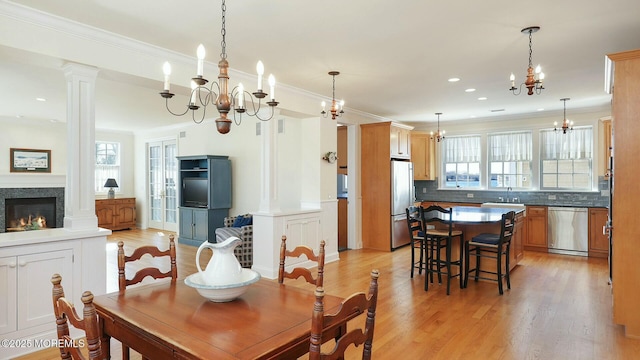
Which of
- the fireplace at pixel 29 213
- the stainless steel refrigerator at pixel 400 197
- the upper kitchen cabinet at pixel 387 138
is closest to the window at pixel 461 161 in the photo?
the stainless steel refrigerator at pixel 400 197

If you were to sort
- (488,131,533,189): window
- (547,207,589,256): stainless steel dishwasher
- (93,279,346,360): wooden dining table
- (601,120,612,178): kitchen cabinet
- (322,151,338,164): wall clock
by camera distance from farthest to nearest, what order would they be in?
1. (488,131,533,189): window
2. (547,207,589,256): stainless steel dishwasher
3. (601,120,612,178): kitchen cabinet
4. (322,151,338,164): wall clock
5. (93,279,346,360): wooden dining table

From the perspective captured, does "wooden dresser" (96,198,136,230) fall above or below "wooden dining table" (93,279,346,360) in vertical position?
below

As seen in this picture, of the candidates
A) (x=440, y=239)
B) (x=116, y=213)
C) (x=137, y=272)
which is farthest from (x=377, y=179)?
(x=116, y=213)

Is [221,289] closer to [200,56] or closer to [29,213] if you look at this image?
[200,56]

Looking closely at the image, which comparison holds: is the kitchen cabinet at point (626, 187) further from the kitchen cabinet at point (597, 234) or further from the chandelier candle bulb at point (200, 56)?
the kitchen cabinet at point (597, 234)

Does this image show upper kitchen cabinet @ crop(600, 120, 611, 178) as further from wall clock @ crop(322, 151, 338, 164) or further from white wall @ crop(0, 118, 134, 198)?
white wall @ crop(0, 118, 134, 198)

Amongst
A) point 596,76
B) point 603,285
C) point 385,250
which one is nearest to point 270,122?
point 385,250

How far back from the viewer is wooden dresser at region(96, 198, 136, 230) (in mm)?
9238

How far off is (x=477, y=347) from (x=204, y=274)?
7.66 ft

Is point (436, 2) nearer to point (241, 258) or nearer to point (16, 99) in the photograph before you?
point (241, 258)

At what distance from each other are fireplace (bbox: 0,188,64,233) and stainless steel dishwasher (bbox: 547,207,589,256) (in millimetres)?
10084

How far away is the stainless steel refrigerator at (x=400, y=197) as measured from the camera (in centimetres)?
695

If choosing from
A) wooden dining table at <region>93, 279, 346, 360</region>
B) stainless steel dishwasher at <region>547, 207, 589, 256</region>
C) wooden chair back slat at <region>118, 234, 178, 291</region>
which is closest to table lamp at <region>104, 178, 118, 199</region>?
wooden chair back slat at <region>118, 234, 178, 291</region>

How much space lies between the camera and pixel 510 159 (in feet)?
25.7
